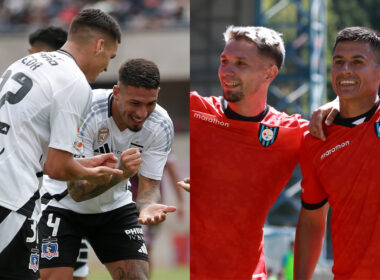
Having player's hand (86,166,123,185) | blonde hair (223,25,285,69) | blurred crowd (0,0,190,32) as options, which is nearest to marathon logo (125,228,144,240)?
player's hand (86,166,123,185)

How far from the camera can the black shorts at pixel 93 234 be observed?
4.14 m

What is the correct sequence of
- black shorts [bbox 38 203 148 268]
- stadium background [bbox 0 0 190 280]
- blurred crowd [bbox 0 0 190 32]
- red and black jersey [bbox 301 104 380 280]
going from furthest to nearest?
blurred crowd [bbox 0 0 190 32] → stadium background [bbox 0 0 190 280] → black shorts [bbox 38 203 148 268] → red and black jersey [bbox 301 104 380 280]

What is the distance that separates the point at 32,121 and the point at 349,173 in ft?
4.96

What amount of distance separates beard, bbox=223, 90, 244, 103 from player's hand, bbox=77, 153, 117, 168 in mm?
648

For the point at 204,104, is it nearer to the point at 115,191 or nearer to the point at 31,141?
the point at 115,191

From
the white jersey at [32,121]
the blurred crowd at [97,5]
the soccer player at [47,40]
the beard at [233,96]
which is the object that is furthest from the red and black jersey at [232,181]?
the blurred crowd at [97,5]

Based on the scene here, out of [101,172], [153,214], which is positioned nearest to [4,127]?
[101,172]

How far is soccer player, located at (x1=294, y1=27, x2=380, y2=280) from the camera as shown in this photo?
342cm

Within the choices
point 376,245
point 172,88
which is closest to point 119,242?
point 376,245

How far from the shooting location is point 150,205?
12.5ft

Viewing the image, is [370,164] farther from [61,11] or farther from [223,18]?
[61,11]

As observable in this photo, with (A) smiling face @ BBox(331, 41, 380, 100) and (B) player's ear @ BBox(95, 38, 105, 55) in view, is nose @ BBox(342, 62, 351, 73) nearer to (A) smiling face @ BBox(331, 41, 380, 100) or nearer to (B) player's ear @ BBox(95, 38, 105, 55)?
(A) smiling face @ BBox(331, 41, 380, 100)

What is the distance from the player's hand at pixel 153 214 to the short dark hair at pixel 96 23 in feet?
2.91

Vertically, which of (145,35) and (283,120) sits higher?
(283,120)
